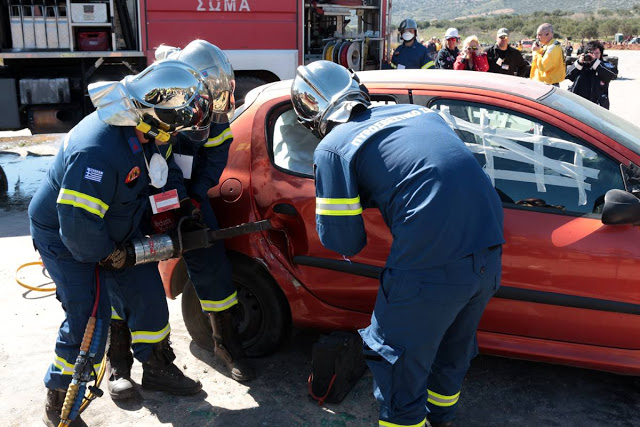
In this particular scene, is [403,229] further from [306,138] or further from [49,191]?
[49,191]

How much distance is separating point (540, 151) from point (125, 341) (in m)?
2.22

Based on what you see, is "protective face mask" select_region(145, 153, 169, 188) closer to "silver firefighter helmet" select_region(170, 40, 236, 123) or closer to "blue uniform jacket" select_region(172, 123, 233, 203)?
"blue uniform jacket" select_region(172, 123, 233, 203)

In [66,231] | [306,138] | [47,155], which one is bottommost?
[47,155]

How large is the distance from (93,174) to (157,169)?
326 mm

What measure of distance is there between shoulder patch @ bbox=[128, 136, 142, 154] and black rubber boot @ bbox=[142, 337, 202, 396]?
0.99 metres

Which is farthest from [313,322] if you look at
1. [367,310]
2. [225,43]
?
[225,43]

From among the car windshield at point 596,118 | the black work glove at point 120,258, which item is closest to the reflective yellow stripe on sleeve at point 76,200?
the black work glove at point 120,258

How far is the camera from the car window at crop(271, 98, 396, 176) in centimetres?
341

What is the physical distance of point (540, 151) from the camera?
122 inches

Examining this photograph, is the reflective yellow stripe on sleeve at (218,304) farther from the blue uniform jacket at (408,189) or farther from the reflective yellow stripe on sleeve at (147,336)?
the blue uniform jacket at (408,189)

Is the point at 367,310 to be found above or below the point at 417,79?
below

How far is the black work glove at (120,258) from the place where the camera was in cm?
292

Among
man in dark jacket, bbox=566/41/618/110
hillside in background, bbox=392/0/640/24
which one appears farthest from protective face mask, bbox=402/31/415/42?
hillside in background, bbox=392/0/640/24

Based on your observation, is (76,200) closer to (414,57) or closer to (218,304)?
(218,304)
